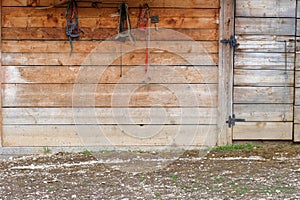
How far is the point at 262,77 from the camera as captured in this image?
205 inches

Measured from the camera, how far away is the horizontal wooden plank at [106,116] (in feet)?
16.8

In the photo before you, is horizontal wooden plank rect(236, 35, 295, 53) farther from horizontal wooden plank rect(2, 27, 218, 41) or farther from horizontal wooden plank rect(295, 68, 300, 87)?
horizontal wooden plank rect(2, 27, 218, 41)

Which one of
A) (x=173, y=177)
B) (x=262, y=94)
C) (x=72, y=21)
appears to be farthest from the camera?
(x=262, y=94)

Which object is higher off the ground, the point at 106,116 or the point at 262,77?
the point at 262,77

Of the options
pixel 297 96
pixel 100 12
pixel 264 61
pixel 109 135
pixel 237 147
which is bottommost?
pixel 237 147

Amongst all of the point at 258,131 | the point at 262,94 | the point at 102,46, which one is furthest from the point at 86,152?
the point at 262,94

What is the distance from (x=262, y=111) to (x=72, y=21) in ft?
7.35

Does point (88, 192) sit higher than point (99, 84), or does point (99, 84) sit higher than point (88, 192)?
point (99, 84)

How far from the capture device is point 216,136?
524 cm

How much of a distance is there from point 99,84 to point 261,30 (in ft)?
5.98

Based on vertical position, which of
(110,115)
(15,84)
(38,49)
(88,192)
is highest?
(38,49)

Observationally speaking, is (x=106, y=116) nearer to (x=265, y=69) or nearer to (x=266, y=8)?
(x=265, y=69)

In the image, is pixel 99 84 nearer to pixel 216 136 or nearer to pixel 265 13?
pixel 216 136

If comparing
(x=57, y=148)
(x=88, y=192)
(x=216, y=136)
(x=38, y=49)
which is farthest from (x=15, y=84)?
(x=216, y=136)
